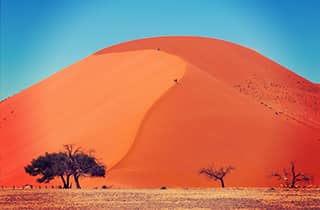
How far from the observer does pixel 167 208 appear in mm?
28125

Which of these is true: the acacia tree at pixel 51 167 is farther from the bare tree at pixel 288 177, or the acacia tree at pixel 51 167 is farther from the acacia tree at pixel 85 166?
the bare tree at pixel 288 177

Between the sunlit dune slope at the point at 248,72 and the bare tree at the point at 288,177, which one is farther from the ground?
the sunlit dune slope at the point at 248,72

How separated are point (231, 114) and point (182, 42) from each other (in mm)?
32024

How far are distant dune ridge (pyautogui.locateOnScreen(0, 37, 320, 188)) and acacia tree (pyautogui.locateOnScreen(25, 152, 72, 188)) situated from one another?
126 inches

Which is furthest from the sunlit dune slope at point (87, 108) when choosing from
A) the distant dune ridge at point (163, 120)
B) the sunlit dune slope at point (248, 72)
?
the sunlit dune slope at point (248, 72)

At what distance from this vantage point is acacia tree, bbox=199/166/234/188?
2144 inches

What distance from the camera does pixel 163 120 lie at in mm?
63969

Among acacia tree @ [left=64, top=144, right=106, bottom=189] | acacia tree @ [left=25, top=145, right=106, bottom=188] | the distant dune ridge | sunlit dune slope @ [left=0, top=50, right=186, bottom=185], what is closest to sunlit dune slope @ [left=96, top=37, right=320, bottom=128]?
the distant dune ridge

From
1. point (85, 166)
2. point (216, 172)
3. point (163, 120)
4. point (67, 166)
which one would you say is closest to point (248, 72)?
point (163, 120)

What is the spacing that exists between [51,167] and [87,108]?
612 inches

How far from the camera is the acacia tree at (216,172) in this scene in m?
54.5

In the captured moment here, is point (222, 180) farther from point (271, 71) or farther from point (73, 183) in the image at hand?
point (271, 71)

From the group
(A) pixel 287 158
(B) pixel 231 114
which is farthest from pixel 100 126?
(A) pixel 287 158

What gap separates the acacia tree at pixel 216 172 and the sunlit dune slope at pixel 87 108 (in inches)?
321
